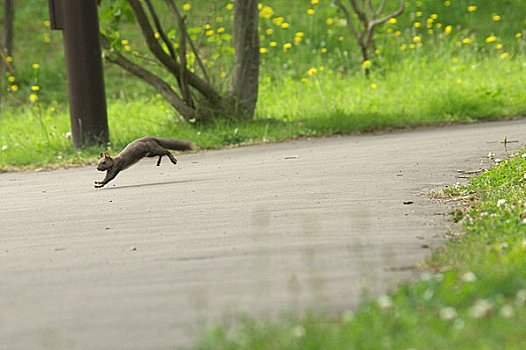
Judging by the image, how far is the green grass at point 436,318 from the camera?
4578mm

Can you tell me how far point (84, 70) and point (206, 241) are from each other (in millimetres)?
7944

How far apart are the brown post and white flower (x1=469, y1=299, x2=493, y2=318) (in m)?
10.4

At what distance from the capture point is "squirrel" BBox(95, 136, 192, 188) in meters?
11.4

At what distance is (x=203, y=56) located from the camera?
18.8 meters

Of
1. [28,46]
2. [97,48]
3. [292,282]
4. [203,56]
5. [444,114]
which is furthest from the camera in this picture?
[28,46]

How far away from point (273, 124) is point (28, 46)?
1284 cm

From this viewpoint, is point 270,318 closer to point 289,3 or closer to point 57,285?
point 57,285

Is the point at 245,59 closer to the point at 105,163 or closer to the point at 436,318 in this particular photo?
the point at 105,163

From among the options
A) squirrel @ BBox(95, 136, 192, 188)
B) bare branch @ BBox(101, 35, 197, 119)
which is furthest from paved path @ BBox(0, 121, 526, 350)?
bare branch @ BBox(101, 35, 197, 119)

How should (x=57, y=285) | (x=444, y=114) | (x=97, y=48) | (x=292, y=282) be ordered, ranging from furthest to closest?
(x=444, y=114)
(x=97, y=48)
(x=57, y=285)
(x=292, y=282)

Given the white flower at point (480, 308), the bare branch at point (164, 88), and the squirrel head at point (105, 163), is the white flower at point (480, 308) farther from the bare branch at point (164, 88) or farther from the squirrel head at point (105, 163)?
the bare branch at point (164, 88)

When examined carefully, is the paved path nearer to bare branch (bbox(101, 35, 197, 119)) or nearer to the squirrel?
the squirrel

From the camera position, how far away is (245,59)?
16422mm

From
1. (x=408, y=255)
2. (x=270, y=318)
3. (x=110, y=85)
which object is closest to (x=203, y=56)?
(x=110, y=85)
